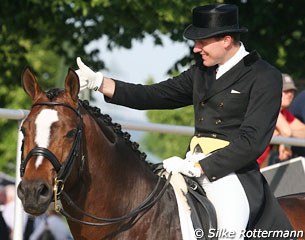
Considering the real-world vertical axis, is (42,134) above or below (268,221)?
above

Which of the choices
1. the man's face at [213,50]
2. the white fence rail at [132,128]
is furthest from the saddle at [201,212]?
the white fence rail at [132,128]

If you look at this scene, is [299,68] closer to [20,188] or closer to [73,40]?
[73,40]

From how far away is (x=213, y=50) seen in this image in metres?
5.46

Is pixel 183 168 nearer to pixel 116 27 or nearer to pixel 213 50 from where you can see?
pixel 213 50

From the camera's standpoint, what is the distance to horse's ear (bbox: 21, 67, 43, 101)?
509cm

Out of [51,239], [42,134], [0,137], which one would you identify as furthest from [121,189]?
[0,137]

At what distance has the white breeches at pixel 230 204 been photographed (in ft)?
17.2

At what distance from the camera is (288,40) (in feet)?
46.9

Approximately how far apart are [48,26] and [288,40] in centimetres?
375

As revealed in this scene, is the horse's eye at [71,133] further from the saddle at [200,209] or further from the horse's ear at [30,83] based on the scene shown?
the saddle at [200,209]

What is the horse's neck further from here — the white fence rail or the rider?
the white fence rail

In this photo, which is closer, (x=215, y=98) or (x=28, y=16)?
(x=215, y=98)

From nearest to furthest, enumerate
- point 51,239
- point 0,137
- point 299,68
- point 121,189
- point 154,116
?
1. point 121,189
2. point 51,239
3. point 299,68
4. point 0,137
5. point 154,116

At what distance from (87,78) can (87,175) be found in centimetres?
69
